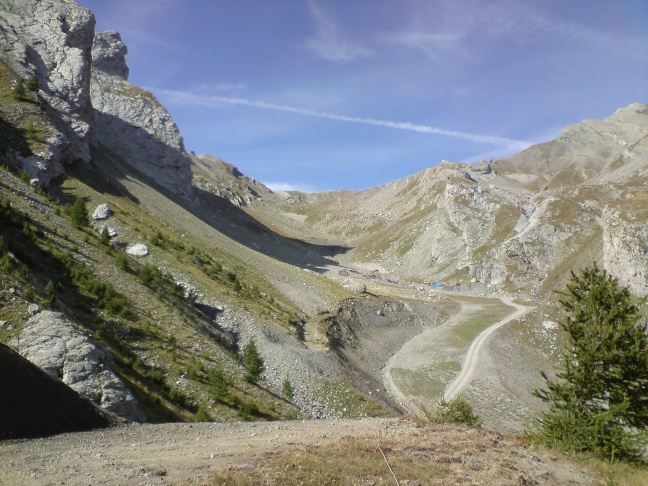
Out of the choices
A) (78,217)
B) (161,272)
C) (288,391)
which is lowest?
(288,391)

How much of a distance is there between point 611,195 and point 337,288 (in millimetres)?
100454

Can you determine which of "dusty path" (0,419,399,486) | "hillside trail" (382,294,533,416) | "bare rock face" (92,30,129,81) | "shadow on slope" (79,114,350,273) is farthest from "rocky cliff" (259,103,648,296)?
"bare rock face" (92,30,129,81)

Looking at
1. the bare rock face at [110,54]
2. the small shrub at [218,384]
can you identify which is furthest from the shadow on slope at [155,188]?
the small shrub at [218,384]

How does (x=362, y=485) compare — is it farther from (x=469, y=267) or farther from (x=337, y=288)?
(x=469, y=267)

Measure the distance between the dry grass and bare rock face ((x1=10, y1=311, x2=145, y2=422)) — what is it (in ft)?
30.4

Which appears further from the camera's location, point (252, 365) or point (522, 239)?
point (522, 239)

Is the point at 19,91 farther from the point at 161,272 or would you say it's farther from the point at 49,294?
the point at 49,294

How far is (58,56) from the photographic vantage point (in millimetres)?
65375

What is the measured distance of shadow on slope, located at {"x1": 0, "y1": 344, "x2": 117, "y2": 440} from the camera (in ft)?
42.7

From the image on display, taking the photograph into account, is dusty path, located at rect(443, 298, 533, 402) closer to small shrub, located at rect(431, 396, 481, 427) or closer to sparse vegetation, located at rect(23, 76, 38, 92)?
small shrub, located at rect(431, 396, 481, 427)

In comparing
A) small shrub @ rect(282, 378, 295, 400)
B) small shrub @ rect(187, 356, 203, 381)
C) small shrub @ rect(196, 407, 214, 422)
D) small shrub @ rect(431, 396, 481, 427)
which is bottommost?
small shrub @ rect(282, 378, 295, 400)

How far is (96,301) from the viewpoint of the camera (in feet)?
87.4

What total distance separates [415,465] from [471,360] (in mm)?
39860

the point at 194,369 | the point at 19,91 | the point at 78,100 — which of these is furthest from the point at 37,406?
the point at 78,100
